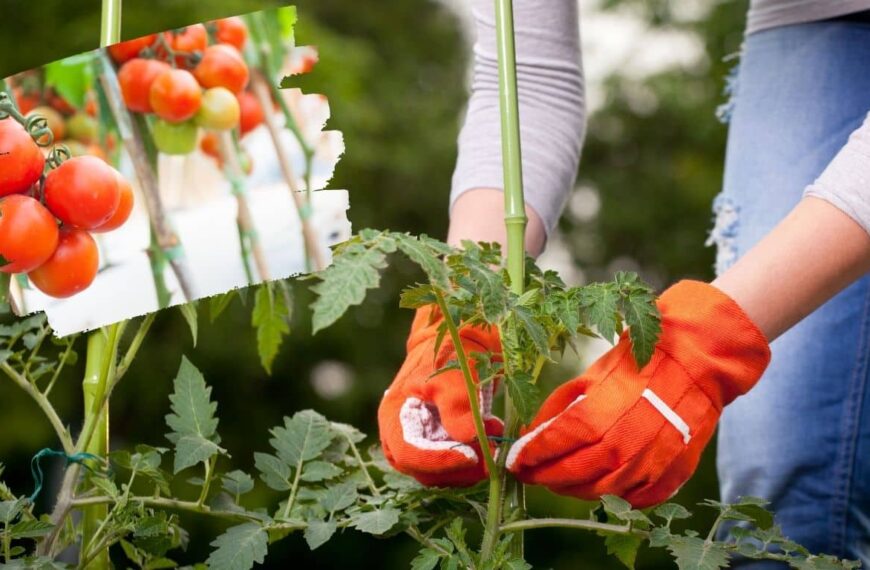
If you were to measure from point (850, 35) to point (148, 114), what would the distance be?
82 centimetres

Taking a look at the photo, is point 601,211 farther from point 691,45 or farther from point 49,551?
point 49,551

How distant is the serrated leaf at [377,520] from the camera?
2.46 ft

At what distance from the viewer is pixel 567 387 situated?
33.7 inches

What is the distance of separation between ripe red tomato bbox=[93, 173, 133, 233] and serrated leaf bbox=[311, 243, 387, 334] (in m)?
0.14

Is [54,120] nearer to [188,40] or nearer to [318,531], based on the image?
[188,40]

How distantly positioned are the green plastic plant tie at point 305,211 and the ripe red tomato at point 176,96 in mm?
91

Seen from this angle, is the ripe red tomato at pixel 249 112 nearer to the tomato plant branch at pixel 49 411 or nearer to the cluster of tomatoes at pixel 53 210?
the cluster of tomatoes at pixel 53 210

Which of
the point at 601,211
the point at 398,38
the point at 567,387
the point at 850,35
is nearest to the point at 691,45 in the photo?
the point at 601,211

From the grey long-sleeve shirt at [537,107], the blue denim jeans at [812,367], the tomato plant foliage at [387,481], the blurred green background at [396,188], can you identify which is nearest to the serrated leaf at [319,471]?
the tomato plant foliage at [387,481]

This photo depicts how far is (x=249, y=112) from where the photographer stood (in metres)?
0.73

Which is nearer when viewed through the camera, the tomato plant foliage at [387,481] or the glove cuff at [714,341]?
the tomato plant foliage at [387,481]

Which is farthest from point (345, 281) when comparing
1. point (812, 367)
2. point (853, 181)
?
point (812, 367)

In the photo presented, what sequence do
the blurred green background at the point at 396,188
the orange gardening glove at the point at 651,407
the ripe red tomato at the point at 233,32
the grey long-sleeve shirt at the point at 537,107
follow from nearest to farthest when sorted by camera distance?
the ripe red tomato at the point at 233,32
the orange gardening glove at the point at 651,407
the grey long-sleeve shirt at the point at 537,107
the blurred green background at the point at 396,188

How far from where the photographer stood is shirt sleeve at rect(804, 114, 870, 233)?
0.89 metres
